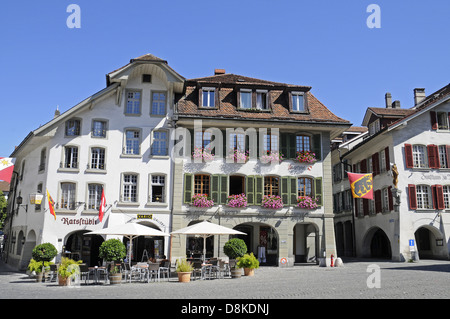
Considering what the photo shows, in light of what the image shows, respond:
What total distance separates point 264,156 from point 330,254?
7.05m

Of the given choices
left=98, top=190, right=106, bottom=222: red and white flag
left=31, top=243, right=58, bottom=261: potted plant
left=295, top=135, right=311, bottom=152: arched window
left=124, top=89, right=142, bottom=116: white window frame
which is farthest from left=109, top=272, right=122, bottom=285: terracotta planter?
left=295, top=135, right=311, bottom=152: arched window

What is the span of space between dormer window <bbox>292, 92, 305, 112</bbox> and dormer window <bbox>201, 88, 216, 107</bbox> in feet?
16.7

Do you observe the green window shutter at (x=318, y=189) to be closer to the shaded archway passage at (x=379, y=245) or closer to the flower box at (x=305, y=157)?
the flower box at (x=305, y=157)

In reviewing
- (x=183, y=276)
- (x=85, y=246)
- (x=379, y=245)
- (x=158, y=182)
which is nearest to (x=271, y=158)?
(x=158, y=182)

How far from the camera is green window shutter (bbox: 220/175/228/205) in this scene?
85.2 ft

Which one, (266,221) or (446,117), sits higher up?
(446,117)

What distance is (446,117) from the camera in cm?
3105

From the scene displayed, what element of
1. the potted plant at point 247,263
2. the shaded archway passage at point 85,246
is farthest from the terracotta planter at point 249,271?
the shaded archway passage at point 85,246

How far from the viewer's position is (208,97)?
89.3ft

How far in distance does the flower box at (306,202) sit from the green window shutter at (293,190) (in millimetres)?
244

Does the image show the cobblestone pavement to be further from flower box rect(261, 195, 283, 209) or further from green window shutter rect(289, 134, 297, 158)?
green window shutter rect(289, 134, 297, 158)

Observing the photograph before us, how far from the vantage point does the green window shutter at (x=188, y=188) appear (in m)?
25.6

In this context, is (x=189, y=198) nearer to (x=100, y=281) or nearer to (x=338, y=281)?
(x=100, y=281)
